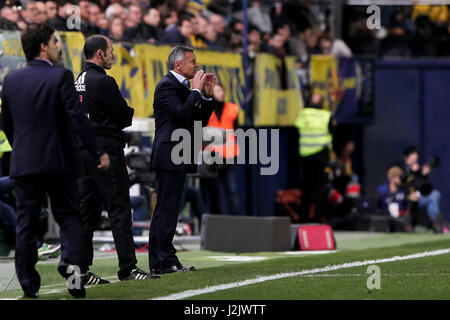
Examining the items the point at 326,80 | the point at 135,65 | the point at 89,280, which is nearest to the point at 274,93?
the point at 326,80

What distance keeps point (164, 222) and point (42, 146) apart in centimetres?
252

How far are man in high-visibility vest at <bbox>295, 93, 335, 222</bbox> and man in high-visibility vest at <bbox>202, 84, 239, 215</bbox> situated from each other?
8.15 ft

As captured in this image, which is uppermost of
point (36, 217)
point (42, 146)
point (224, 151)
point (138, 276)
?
point (42, 146)

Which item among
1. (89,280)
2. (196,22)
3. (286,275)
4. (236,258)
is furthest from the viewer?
→ (196,22)

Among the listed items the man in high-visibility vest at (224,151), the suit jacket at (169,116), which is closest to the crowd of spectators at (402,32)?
the man in high-visibility vest at (224,151)

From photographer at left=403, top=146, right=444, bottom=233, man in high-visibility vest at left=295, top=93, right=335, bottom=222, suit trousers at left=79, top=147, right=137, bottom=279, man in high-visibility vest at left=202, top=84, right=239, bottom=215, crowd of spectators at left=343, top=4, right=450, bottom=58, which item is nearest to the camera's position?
suit trousers at left=79, top=147, right=137, bottom=279

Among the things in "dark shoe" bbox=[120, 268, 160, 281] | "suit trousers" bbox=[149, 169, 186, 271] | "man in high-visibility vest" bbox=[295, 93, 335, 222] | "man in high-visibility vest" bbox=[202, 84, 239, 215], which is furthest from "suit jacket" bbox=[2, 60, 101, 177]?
"man in high-visibility vest" bbox=[295, 93, 335, 222]

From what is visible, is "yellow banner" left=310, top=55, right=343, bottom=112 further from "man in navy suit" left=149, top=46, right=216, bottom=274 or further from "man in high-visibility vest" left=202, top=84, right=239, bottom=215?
"man in navy suit" left=149, top=46, right=216, bottom=274

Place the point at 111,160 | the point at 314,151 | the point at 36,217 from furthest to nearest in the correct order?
the point at 314,151, the point at 111,160, the point at 36,217

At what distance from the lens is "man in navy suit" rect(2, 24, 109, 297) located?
8078mm

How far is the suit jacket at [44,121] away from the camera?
26.5ft

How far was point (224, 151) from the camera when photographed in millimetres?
17672

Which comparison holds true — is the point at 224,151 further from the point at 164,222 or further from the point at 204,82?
the point at 204,82
